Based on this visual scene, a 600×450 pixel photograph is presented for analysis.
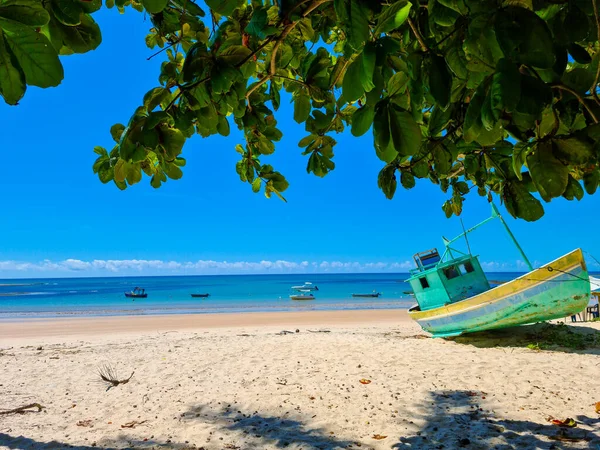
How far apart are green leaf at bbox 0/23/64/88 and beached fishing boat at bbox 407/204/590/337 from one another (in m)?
8.10

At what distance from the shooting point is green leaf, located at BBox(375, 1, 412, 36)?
0.74 metres

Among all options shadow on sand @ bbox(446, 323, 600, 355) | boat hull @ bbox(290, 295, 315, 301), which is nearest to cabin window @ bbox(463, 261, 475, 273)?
shadow on sand @ bbox(446, 323, 600, 355)

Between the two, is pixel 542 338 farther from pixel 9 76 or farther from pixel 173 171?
pixel 9 76

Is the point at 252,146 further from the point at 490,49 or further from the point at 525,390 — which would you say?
the point at 525,390

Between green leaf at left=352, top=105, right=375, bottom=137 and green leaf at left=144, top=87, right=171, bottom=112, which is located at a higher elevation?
green leaf at left=144, top=87, right=171, bottom=112

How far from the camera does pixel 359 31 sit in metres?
0.83

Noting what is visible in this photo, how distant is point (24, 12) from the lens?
68 cm

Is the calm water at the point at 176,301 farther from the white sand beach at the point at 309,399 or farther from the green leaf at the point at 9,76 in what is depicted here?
the green leaf at the point at 9,76

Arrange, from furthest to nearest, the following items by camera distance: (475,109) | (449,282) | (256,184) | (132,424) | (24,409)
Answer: (449,282) → (24,409) → (132,424) → (256,184) → (475,109)

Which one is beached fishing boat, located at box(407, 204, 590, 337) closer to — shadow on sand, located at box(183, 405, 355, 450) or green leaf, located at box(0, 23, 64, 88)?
shadow on sand, located at box(183, 405, 355, 450)

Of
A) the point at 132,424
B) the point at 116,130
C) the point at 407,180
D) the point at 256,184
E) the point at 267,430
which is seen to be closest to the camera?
the point at 116,130

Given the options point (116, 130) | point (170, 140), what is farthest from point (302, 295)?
point (170, 140)

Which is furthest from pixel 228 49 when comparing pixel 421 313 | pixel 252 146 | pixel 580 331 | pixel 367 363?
pixel 580 331

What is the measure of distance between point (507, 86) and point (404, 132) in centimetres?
24
